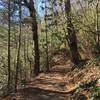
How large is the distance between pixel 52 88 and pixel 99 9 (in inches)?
343

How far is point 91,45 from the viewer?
2606cm

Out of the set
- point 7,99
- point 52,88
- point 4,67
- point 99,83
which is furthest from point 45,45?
point 99,83

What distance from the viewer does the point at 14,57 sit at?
53.2 meters

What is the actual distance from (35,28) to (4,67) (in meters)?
23.5

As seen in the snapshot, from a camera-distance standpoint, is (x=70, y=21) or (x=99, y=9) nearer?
(x=70, y=21)

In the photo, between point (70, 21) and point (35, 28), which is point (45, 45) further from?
point (70, 21)

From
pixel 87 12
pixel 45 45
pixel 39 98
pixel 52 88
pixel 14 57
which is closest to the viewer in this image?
pixel 39 98

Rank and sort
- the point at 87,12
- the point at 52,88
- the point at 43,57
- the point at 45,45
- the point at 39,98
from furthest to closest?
1. the point at 43,57
2. the point at 45,45
3. the point at 87,12
4. the point at 52,88
5. the point at 39,98

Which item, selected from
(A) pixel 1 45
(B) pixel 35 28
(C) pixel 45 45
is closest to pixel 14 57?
(A) pixel 1 45

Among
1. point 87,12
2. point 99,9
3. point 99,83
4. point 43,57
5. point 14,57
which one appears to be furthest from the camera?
point 14,57

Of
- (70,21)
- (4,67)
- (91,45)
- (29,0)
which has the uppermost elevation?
(29,0)

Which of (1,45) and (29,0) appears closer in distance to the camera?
(29,0)

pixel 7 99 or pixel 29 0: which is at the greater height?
pixel 29 0

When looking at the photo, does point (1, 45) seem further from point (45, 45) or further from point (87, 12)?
point (87, 12)
